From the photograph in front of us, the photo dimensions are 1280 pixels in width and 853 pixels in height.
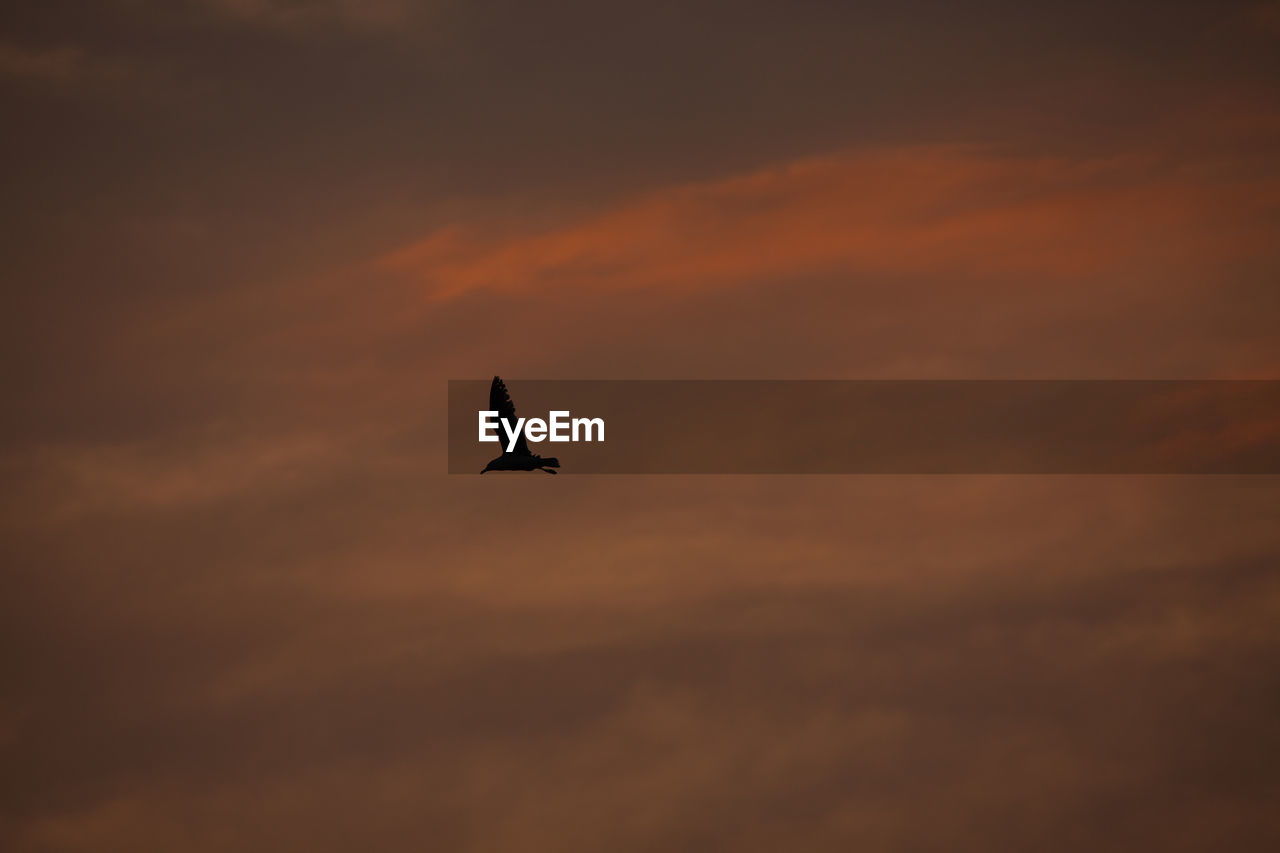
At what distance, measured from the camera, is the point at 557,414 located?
16988 cm

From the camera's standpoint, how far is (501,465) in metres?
126

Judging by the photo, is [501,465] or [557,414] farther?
[557,414]

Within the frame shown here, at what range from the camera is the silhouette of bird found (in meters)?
126

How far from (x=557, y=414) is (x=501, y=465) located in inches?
1729

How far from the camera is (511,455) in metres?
127

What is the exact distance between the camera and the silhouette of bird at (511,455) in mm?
125750
